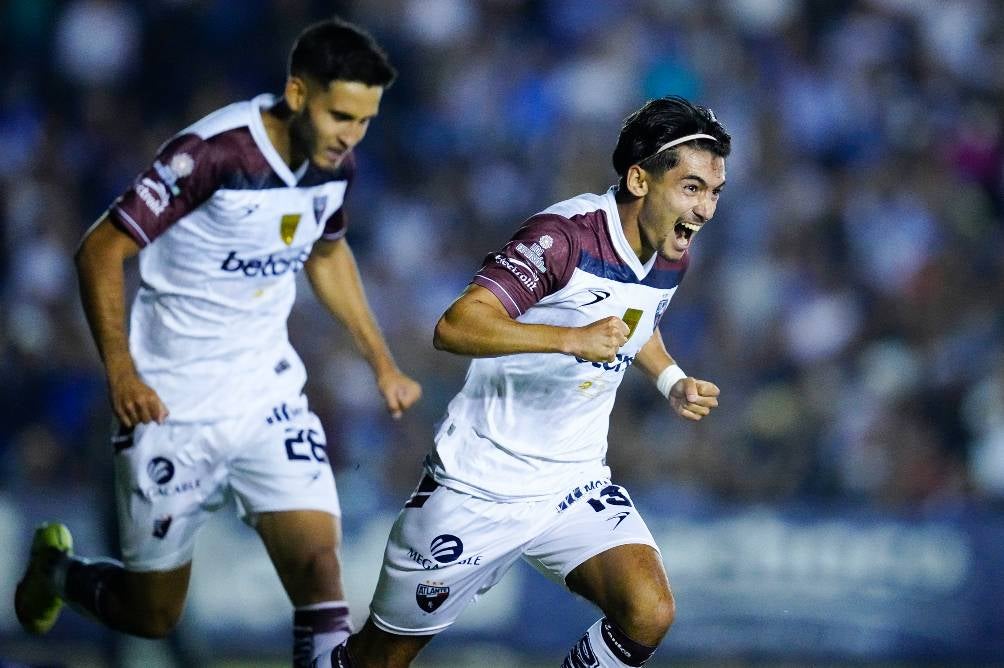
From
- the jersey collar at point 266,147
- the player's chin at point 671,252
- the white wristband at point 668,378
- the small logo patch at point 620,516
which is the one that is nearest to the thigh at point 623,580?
the small logo patch at point 620,516

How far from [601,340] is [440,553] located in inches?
45.8

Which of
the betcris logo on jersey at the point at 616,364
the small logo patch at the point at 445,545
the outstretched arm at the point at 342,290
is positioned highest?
the betcris logo on jersey at the point at 616,364

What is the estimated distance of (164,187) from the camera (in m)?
5.18

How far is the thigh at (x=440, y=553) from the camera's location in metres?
4.79

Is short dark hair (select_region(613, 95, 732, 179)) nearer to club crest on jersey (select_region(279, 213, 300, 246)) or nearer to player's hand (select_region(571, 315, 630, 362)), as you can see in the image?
player's hand (select_region(571, 315, 630, 362))

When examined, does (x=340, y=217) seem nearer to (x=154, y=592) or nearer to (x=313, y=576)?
(x=313, y=576)

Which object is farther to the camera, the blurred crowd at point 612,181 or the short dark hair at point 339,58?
the blurred crowd at point 612,181

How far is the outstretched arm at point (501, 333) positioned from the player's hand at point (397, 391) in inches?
52.5

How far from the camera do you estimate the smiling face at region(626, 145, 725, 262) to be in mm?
4609

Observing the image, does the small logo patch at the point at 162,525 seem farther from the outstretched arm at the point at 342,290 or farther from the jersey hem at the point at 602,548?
the jersey hem at the point at 602,548

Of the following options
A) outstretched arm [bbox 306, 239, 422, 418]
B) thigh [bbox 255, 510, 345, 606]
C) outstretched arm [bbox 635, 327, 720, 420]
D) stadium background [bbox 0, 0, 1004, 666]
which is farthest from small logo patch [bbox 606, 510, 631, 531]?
stadium background [bbox 0, 0, 1004, 666]

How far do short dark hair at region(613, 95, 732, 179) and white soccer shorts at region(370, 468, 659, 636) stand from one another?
4.05 feet

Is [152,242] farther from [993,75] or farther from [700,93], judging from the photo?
[993,75]

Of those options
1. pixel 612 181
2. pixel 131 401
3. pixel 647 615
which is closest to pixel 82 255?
pixel 131 401
